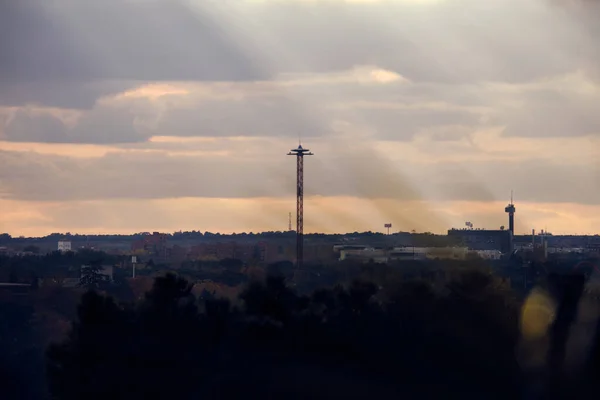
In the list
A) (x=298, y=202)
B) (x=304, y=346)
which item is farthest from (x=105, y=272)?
(x=304, y=346)

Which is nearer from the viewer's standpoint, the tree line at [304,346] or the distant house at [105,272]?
the tree line at [304,346]

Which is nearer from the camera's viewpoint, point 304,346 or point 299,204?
point 304,346

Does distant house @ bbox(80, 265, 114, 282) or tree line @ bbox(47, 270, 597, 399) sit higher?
distant house @ bbox(80, 265, 114, 282)

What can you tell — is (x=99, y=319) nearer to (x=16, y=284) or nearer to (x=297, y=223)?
(x=16, y=284)

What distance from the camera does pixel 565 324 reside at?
6938cm

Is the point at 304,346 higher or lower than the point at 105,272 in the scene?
lower

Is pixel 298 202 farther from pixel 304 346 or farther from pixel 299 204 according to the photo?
pixel 304 346

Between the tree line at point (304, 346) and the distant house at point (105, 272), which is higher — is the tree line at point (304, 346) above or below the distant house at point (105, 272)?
below

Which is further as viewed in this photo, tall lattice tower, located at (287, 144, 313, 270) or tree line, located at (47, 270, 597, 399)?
tall lattice tower, located at (287, 144, 313, 270)

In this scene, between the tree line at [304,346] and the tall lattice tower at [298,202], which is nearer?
the tree line at [304,346]

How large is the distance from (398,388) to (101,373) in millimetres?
12318

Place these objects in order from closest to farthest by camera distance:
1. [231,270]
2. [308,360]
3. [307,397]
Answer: [307,397], [308,360], [231,270]

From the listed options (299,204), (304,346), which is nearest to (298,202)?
(299,204)

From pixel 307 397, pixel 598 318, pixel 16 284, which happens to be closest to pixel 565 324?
pixel 598 318
